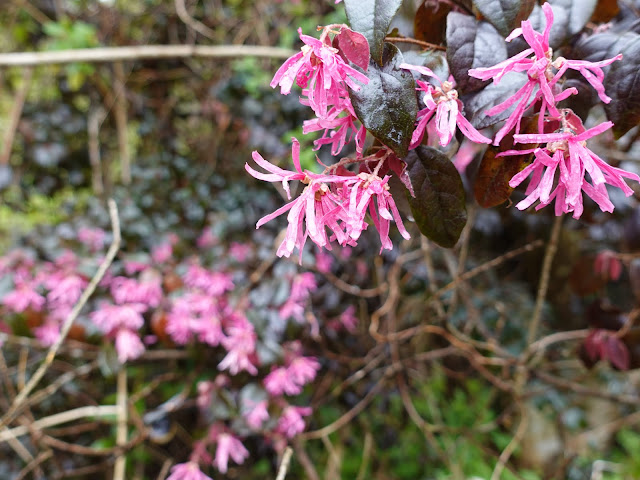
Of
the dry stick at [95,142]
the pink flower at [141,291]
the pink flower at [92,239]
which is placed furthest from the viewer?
the dry stick at [95,142]

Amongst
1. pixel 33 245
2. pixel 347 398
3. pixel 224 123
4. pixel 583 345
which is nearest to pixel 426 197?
pixel 583 345

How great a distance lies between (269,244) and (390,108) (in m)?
0.91

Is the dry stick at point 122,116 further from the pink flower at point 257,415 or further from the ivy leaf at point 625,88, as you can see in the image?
the ivy leaf at point 625,88

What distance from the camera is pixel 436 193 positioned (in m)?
0.38

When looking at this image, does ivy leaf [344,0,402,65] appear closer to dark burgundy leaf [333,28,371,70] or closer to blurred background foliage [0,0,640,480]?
dark burgundy leaf [333,28,371,70]

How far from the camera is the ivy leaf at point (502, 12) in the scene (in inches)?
14.8

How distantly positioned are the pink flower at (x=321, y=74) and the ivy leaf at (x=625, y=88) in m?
0.23

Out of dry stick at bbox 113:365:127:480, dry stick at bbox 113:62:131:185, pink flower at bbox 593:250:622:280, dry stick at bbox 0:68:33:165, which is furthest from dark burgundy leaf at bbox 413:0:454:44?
dry stick at bbox 0:68:33:165

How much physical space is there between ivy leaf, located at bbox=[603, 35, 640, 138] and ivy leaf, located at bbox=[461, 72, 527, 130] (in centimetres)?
9

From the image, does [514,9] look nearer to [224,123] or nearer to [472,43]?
[472,43]

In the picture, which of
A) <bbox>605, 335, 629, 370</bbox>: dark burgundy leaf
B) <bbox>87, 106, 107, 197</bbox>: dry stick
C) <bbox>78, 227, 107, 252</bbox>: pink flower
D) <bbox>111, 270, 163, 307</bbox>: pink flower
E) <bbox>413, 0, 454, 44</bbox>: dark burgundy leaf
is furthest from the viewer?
<bbox>87, 106, 107, 197</bbox>: dry stick

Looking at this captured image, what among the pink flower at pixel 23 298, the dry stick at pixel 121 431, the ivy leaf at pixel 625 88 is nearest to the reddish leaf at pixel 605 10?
the ivy leaf at pixel 625 88

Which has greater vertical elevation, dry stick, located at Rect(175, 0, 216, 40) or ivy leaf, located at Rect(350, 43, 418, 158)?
dry stick, located at Rect(175, 0, 216, 40)

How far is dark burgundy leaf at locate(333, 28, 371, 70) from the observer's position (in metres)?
0.33
